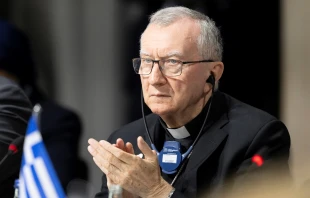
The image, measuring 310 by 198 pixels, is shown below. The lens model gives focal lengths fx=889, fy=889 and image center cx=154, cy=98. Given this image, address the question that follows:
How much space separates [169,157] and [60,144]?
1615mm

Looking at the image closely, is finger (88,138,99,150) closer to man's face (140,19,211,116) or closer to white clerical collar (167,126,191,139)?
man's face (140,19,211,116)

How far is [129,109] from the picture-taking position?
20.7 ft

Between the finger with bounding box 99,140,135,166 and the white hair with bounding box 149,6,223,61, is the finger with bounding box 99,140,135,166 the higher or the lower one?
the lower one

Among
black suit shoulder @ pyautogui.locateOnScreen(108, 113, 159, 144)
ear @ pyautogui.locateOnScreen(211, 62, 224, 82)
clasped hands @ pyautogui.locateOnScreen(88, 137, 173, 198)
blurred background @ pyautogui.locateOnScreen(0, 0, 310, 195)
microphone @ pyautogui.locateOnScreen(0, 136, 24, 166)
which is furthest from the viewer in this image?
blurred background @ pyautogui.locateOnScreen(0, 0, 310, 195)

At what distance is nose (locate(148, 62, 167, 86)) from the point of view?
11.4 ft

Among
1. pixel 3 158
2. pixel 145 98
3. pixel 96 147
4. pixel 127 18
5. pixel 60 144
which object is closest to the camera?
pixel 96 147

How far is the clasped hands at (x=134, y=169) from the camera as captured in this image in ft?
10.7

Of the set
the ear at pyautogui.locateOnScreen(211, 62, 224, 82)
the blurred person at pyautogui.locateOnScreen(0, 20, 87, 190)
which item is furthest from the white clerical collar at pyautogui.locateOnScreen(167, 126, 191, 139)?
the blurred person at pyautogui.locateOnScreen(0, 20, 87, 190)

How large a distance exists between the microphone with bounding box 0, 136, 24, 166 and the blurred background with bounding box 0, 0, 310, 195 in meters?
1.39

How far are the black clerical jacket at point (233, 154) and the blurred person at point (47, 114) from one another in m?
1.36

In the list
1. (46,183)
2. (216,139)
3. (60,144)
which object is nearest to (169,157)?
Result: (216,139)

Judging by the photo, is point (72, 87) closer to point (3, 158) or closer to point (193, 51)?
point (3, 158)

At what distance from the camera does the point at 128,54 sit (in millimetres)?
6250

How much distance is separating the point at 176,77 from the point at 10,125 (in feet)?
3.36
